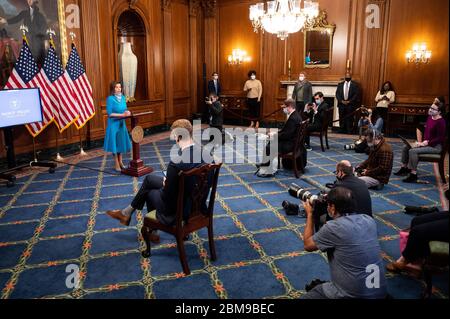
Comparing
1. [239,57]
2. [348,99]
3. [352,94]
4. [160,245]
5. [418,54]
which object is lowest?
[160,245]

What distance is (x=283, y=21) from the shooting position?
734 centimetres

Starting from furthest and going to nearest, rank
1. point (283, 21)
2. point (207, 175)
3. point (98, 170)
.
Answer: point (283, 21), point (98, 170), point (207, 175)

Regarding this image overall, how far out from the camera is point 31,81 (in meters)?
6.66

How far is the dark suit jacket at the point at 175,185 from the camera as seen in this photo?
3.14 meters

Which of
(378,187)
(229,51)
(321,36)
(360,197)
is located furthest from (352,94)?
(360,197)

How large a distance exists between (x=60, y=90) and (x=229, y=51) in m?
6.75

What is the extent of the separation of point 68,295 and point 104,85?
6733 millimetres

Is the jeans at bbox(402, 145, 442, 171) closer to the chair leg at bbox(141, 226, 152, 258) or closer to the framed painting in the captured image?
the chair leg at bbox(141, 226, 152, 258)

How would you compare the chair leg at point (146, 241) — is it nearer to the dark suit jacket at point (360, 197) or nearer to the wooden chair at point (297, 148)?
the dark suit jacket at point (360, 197)

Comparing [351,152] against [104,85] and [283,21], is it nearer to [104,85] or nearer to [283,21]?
[283,21]

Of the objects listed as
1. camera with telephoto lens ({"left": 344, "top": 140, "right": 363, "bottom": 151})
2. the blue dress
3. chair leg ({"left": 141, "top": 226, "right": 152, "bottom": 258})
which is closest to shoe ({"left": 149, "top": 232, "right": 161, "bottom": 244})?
chair leg ({"left": 141, "top": 226, "right": 152, "bottom": 258})

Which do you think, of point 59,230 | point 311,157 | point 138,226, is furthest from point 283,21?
point 59,230

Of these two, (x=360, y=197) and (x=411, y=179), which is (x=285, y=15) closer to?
(x=411, y=179)

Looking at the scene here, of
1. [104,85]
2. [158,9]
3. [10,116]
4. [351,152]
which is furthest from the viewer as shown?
[158,9]
